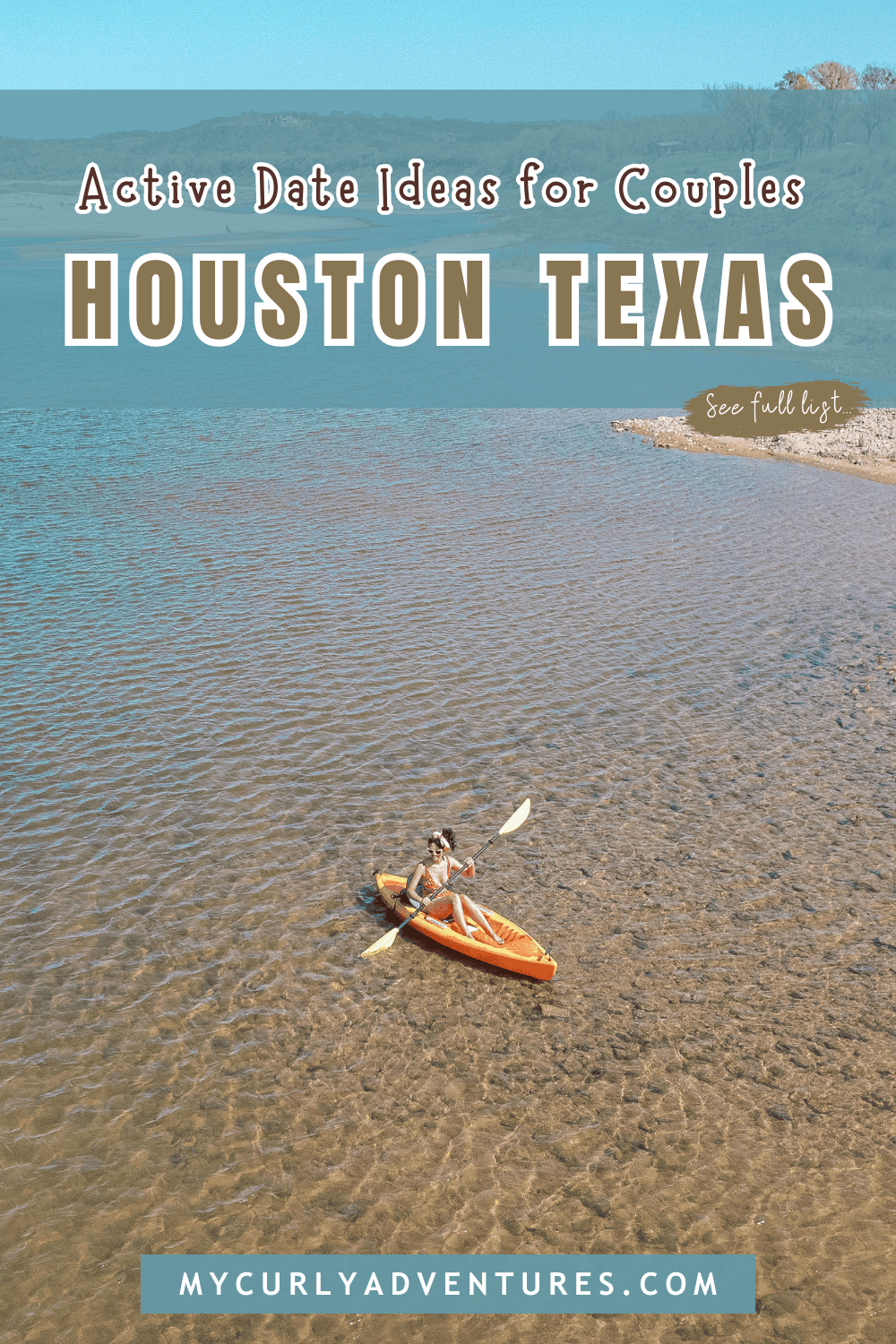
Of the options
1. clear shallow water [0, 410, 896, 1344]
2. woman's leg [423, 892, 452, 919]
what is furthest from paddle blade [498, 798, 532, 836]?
woman's leg [423, 892, 452, 919]

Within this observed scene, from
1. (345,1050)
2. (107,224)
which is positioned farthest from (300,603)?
(107,224)

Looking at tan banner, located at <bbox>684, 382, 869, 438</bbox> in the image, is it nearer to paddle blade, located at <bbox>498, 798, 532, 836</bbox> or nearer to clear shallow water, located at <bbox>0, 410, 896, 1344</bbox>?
clear shallow water, located at <bbox>0, 410, 896, 1344</bbox>

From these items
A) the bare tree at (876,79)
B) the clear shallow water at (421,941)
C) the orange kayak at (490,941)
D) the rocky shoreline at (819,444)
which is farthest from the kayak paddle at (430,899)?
the bare tree at (876,79)

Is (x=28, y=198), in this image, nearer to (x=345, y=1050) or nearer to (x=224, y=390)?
(x=224, y=390)

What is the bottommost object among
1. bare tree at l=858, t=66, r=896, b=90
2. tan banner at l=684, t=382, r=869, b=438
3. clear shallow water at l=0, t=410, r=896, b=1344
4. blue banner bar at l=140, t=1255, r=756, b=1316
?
blue banner bar at l=140, t=1255, r=756, b=1316

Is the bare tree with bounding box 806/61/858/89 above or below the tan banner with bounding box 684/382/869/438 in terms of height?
above

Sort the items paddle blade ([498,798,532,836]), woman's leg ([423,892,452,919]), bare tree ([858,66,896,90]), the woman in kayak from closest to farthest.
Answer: the woman in kayak
woman's leg ([423,892,452,919])
paddle blade ([498,798,532,836])
bare tree ([858,66,896,90])

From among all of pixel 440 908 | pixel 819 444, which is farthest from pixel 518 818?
pixel 819 444

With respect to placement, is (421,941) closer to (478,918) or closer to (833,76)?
(478,918)
